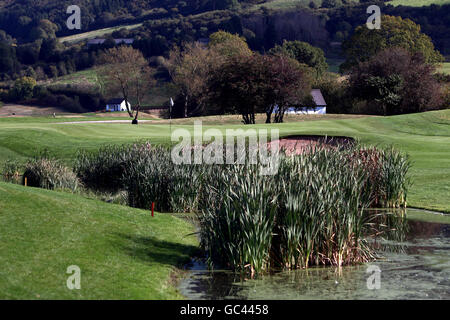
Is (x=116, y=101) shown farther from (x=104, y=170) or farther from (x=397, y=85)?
(x=104, y=170)

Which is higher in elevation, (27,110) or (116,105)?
(116,105)

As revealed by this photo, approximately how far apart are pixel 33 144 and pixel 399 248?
25.9m

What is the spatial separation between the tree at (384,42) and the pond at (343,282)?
88.6 m

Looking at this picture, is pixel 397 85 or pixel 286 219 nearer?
pixel 286 219

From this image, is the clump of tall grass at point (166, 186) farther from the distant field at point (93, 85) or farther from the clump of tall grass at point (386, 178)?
the distant field at point (93, 85)

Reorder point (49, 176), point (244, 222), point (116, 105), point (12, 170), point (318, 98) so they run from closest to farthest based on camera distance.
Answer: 1. point (244, 222)
2. point (49, 176)
3. point (12, 170)
4. point (318, 98)
5. point (116, 105)

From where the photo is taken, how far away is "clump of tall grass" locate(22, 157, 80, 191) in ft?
82.1

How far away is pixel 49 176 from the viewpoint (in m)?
25.4

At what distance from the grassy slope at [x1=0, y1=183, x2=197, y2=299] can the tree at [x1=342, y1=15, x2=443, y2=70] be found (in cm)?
8812

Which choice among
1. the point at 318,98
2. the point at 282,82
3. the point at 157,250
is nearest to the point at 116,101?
the point at 318,98

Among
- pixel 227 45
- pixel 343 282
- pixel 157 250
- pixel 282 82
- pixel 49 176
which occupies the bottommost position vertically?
pixel 343 282

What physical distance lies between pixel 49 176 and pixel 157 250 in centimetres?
1208

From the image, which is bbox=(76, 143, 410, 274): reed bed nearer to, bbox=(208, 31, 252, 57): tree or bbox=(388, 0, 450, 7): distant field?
bbox=(208, 31, 252, 57): tree

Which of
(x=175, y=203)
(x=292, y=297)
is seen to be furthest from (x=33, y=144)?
(x=292, y=297)
